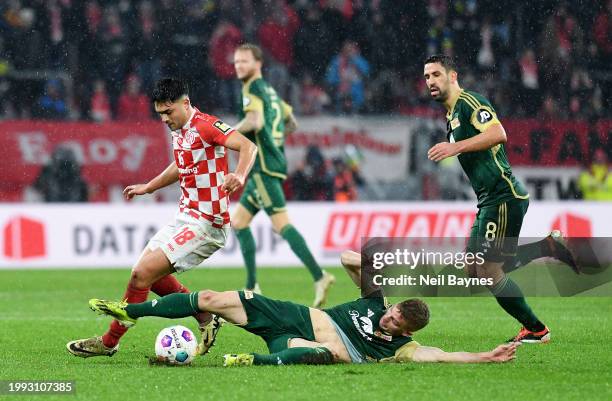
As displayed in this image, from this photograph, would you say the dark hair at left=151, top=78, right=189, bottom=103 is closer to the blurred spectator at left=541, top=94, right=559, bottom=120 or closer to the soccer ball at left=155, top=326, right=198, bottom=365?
the soccer ball at left=155, top=326, right=198, bottom=365

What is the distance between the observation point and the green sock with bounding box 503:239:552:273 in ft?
26.4

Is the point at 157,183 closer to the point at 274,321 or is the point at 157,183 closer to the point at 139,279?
the point at 139,279

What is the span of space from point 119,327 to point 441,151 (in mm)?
2257

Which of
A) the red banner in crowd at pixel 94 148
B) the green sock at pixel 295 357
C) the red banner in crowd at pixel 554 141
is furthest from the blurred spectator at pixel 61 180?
the green sock at pixel 295 357

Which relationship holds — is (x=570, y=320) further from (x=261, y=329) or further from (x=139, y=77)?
(x=139, y=77)

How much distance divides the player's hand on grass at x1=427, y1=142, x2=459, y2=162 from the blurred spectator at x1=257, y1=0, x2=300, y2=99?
36.8 feet

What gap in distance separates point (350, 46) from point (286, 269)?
4.57m

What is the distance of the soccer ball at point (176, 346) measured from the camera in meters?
6.81

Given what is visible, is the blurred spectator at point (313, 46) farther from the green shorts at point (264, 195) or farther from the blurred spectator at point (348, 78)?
the green shorts at point (264, 195)

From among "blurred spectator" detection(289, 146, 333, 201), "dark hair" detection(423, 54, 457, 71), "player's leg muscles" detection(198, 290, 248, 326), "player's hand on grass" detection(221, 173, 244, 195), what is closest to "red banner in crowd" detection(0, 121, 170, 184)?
"blurred spectator" detection(289, 146, 333, 201)

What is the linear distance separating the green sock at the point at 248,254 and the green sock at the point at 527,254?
3.71 metres

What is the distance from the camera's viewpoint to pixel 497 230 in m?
7.87

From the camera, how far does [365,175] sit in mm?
17172

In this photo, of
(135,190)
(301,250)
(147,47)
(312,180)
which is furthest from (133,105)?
(135,190)
